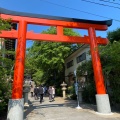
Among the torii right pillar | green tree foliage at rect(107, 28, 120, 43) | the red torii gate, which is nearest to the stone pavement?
the torii right pillar

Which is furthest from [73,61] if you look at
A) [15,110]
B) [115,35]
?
[15,110]

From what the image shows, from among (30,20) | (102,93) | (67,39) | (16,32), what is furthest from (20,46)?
(102,93)

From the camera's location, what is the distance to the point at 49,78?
31.8 meters

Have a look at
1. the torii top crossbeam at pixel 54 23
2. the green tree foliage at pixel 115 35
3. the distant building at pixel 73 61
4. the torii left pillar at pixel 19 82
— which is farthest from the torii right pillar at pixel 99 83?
the distant building at pixel 73 61

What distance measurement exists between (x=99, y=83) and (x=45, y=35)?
15.5 feet

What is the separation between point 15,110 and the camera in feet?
27.8

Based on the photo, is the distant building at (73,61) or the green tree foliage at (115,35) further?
the distant building at (73,61)

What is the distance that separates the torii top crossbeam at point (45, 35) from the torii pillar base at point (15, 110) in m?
0.31

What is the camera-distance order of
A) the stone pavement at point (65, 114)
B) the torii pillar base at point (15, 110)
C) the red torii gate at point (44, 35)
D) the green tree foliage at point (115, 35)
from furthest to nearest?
the green tree foliage at point (115, 35), the red torii gate at point (44, 35), the stone pavement at point (65, 114), the torii pillar base at point (15, 110)

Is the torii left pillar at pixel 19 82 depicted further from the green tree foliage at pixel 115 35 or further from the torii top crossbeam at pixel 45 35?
the green tree foliage at pixel 115 35

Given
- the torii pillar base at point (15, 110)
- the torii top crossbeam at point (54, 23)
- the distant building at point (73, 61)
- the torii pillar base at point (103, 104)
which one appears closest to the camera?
the torii pillar base at point (15, 110)

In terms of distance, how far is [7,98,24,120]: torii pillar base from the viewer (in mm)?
8354

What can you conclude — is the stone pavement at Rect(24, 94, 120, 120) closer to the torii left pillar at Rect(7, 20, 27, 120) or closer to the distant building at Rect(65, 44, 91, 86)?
the torii left pillar at Rect(7, 20, 27, 120)

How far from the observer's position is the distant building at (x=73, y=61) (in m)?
24.4
